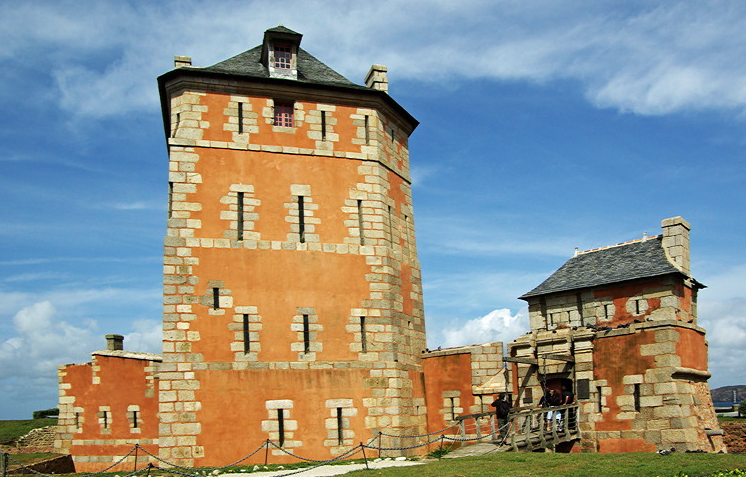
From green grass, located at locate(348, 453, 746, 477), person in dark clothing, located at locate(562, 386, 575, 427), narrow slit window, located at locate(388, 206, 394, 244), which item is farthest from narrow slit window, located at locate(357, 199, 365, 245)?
green grass, located at locate(348, 453, 746, 477)

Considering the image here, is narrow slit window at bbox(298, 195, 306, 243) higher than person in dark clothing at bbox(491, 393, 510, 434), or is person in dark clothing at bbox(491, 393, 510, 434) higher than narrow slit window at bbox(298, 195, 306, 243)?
narrow slit window at bbox(298, 195, 306, 243)

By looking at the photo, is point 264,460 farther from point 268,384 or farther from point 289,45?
point 289,45

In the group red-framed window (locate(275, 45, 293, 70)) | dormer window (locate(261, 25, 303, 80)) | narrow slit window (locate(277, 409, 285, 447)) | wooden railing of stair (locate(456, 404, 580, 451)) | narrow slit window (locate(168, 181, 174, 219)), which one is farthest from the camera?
red-framed window (locate(275, 45, 293, 70))

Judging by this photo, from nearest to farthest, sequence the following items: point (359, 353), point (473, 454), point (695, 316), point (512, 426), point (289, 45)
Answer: point (473, 454) < point (512, 426) < point (359, 353) < point (289, 45) < point (695, 316)

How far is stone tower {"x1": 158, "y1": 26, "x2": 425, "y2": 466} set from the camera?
1888 cm

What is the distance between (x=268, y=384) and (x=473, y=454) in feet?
19.3

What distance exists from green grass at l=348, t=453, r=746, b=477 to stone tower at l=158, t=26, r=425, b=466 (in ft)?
14.7

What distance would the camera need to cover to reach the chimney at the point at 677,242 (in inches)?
1082

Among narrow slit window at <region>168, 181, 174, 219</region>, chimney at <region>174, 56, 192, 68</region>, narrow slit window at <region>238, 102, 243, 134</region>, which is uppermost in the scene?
chimney at <region>174, 56, 192, 68</region>

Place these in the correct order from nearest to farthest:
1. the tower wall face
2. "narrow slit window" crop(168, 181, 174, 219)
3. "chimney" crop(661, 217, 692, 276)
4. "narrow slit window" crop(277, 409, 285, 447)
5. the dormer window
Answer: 1. the tower wall face
2. "narrow slit window" crop(277, 409, 285, 447)
3. "narrow slit window" crop(168, 181, 174, 219)
4. the dormer window
5. "chimney" crop(661, 217, 692, 276)

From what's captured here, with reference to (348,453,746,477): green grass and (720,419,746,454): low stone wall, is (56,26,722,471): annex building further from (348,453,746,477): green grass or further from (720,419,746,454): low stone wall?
(720,419,746,454): low stone wall

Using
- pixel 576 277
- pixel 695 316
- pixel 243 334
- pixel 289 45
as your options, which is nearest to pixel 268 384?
pixel 243 334

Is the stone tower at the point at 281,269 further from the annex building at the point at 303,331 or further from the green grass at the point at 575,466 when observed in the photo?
the green grass at the point at 575,466

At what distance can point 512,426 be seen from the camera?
18531 millimetres
